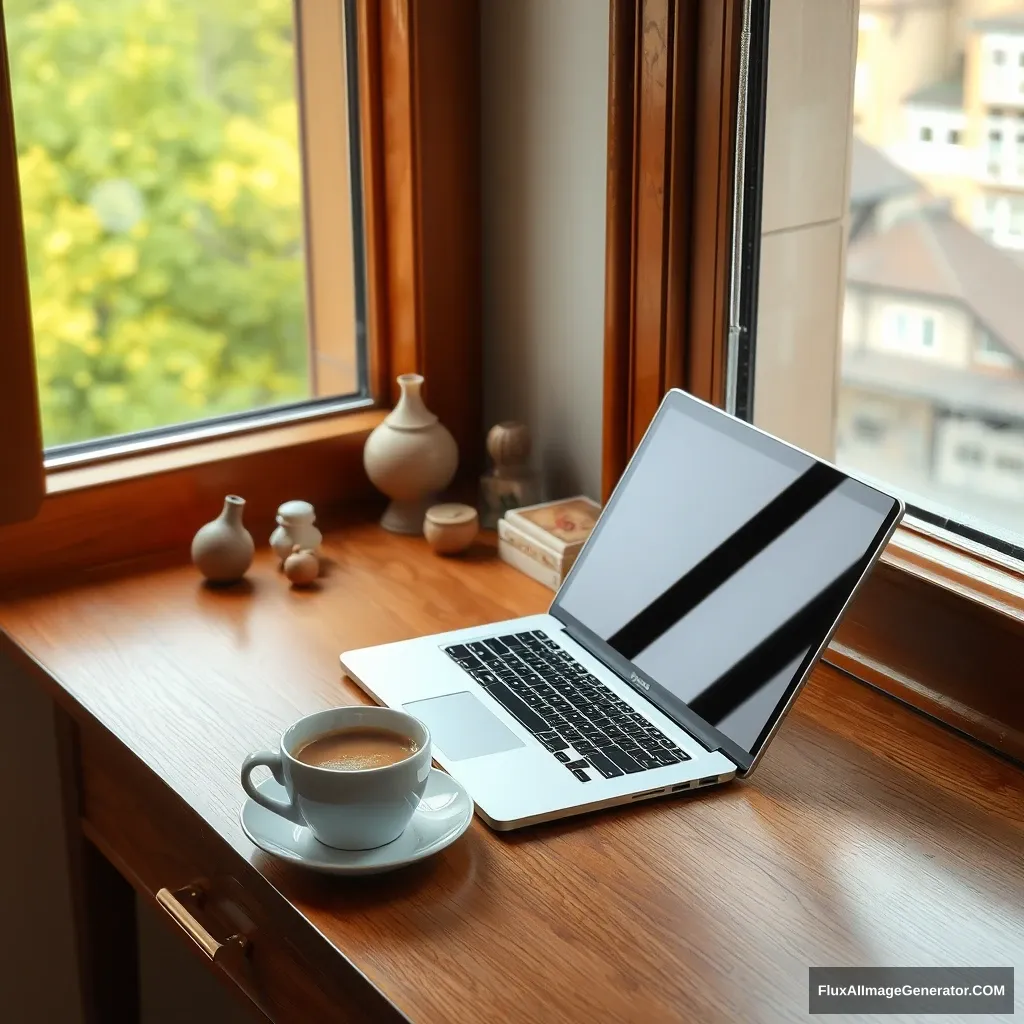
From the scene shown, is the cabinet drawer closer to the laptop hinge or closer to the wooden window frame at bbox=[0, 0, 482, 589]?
the wooden window frame at bbox=[0, 0, 482, 589]

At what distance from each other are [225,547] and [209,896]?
0.40 metres

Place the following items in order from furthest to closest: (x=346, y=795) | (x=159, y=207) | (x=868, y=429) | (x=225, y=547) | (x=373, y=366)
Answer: (x=159, y=207), (x=373, y=366), (x=225, y=547), (x=868, y=429), (x=346, y=795)

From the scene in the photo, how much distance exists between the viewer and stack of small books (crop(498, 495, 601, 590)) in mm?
1322

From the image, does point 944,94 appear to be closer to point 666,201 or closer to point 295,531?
point 666,201

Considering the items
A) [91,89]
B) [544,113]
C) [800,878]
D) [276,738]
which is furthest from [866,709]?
[91,89]

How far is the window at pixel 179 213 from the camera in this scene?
5.12 feet

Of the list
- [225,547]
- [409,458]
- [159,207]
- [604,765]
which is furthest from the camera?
[159,207]

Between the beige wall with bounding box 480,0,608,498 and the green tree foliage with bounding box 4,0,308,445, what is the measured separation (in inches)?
10.3

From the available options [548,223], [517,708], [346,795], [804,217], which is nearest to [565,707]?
[517,708]

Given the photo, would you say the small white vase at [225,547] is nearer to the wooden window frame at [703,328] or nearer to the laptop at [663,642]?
the laptop at [663,642]

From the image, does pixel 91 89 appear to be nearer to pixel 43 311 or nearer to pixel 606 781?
pixel 43 311

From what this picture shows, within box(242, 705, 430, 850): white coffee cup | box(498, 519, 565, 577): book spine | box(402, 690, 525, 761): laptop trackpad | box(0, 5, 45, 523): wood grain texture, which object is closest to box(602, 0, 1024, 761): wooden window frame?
box(498, 519, 565, 577): book spine

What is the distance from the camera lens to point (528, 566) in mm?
1366

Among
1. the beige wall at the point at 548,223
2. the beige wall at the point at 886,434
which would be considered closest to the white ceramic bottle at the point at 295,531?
the beige wall at the point at 548,223
